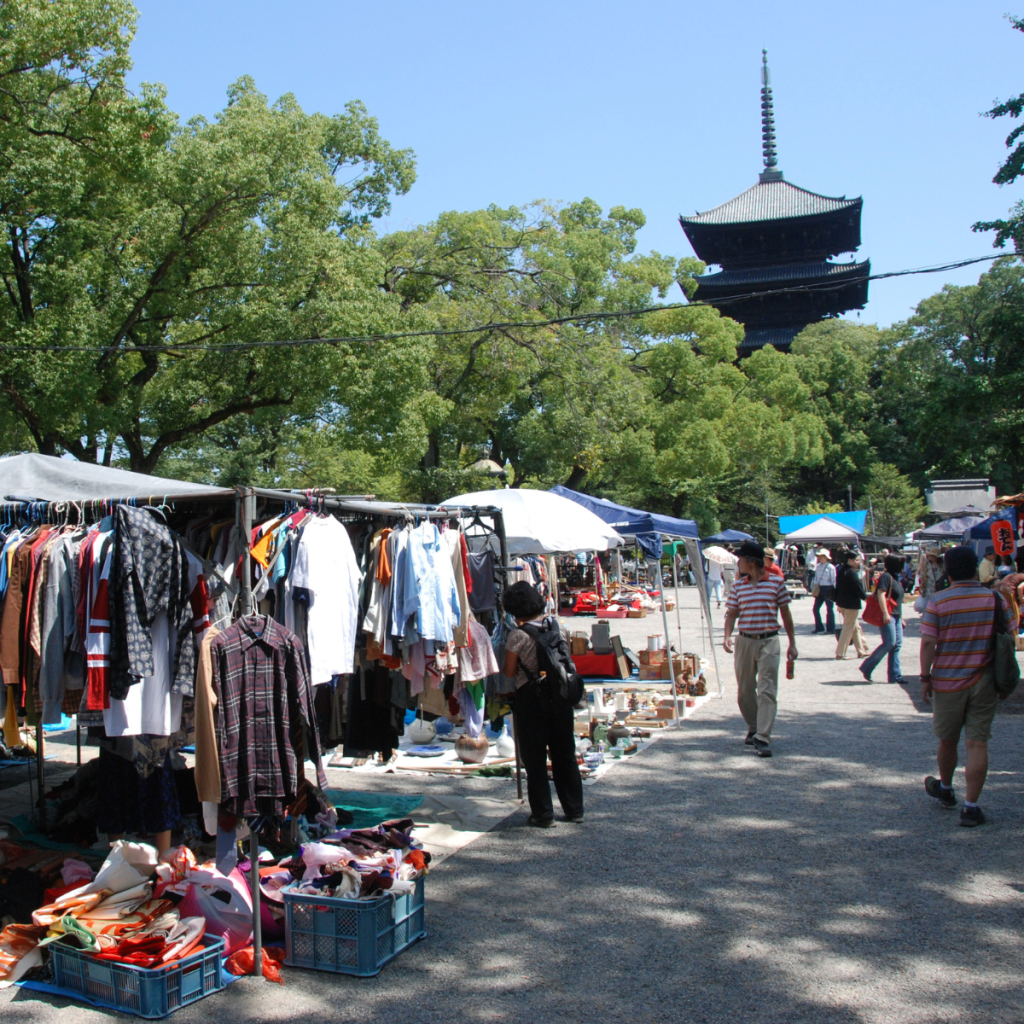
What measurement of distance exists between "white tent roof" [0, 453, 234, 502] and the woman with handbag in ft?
30.2

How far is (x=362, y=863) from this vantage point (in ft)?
14.8

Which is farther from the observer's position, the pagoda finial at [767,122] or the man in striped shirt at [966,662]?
the pagoda finial at [767,122]

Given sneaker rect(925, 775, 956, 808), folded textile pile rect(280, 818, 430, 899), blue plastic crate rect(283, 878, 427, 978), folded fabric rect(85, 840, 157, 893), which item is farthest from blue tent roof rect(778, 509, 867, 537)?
folded fabric rect(85, 840, 157, 893)

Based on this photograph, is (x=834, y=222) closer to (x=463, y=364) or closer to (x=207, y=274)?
(x=463, y=364)

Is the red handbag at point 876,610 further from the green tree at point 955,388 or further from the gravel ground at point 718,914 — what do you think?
the green tree at point 955,388

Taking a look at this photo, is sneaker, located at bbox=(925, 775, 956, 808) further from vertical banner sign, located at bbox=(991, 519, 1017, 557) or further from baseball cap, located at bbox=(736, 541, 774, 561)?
vertical banner sign, located at bbox=(991, 519, 1017, 557)

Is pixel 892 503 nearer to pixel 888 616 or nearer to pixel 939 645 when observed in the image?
pixel 888 616

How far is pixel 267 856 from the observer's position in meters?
5.17

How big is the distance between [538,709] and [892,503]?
3889 cm

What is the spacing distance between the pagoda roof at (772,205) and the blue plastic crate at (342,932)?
174ft

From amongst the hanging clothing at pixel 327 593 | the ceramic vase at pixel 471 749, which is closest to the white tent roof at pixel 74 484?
the hanging clothing at pixel 327 593

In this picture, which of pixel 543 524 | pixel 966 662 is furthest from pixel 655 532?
pixel 966 662

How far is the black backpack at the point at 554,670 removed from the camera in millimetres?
5973

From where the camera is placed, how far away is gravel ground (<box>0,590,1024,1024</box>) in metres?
3.70
